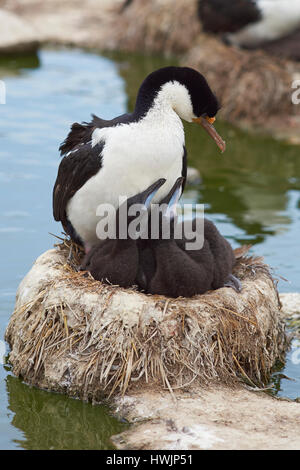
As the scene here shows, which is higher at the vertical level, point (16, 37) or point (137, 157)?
point (16, 37)

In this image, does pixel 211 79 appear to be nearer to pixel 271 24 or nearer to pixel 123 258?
pixel 271 24

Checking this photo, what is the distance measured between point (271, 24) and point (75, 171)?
8.31 meters

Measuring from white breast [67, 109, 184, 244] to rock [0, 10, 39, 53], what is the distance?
9949 mm

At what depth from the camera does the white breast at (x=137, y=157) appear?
585 centimetres

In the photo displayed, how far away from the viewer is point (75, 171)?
244 inches

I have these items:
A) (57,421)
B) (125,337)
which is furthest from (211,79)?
(57,421)

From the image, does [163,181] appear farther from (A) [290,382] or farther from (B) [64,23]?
(B) [64,23]

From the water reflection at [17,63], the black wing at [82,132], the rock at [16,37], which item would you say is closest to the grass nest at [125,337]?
the black wing at [82,132]

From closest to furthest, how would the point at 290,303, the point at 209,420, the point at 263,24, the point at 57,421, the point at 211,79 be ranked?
the point at 209,420 < the point at 57,421 < the point at 290,303 < the point at 211,79 < the point at 263,24

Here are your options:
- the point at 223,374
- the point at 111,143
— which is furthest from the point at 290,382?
the point at 111,143

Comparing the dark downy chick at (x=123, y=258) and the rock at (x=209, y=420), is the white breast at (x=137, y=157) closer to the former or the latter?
the dark downy chick at (x=123, y=258)

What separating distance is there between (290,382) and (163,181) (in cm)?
168

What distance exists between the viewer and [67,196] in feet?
20.8

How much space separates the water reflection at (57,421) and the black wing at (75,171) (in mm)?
1332
